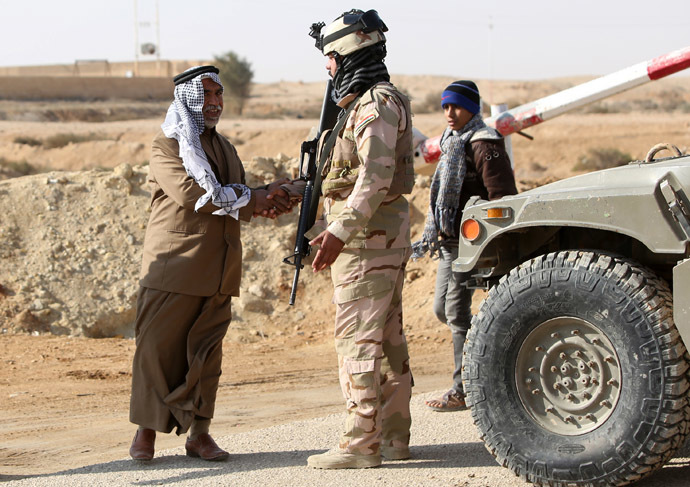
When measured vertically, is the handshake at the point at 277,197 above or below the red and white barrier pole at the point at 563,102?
below

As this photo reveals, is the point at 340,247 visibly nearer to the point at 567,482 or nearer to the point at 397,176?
the point at 397,176

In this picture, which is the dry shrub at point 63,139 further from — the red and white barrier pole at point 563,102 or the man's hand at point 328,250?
the man's hand at point 328,250

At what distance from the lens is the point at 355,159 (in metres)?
4.36

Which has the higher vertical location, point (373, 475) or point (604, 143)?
point (604, 143)

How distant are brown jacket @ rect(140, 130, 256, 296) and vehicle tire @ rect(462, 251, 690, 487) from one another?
4.65 feet

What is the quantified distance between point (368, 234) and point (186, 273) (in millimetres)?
1016

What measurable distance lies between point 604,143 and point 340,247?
28.9 meters

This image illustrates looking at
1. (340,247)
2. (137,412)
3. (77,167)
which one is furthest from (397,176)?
(77,167)

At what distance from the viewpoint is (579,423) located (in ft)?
12.7

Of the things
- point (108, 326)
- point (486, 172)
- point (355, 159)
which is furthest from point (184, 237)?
point (108, 326)

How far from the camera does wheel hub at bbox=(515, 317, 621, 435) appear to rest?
12.4ft

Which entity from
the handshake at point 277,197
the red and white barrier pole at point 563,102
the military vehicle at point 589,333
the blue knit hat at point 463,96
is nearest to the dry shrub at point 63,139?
the red and white barrier pole at point 563,102

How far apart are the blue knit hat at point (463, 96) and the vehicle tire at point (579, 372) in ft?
6.02

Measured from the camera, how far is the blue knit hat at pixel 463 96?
18.6ft
